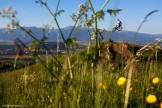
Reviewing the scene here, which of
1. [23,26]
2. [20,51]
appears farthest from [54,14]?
[20,51]

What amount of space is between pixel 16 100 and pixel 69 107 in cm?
172

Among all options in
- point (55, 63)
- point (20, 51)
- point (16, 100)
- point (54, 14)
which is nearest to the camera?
point (20, 51)

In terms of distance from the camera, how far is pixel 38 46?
11.5 ft

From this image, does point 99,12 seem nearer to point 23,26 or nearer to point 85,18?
point 85,18

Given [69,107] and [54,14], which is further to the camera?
[54,14]

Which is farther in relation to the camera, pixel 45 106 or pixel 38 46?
pixel 45 106

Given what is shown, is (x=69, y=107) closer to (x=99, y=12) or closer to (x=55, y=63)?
(x=55, y=63)

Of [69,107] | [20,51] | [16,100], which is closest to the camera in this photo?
[20,51]

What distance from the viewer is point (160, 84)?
14.2 feet

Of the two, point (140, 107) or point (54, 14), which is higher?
point (54, 14)

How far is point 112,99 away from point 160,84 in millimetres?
1257

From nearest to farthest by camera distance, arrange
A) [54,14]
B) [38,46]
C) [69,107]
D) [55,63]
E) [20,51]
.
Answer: [20,51], [69,107], [38,46], [55,63], [54,14]

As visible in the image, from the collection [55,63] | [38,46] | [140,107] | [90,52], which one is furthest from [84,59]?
→ [140,107]

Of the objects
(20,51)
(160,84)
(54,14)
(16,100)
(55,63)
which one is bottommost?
(16,100)
